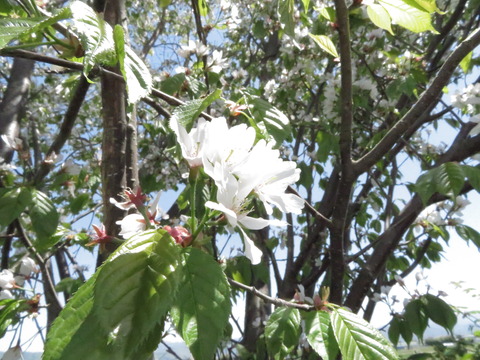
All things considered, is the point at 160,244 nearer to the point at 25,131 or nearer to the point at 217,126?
the point at 217,126

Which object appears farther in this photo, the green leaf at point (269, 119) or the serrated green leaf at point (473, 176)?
the serrated green leaf at point (473, 176)

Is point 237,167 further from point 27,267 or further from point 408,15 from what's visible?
point 27,267

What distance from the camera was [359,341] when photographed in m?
0.68

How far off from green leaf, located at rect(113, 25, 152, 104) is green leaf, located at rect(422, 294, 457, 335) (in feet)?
5.02

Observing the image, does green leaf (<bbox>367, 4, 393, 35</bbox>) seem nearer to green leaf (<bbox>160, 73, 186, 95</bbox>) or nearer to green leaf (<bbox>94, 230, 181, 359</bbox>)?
green leaf (<bbox>94, 230, 181, 359</bbox>)

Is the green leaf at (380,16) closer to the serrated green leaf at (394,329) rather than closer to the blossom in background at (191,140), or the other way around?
the blossom in background at (191,140)

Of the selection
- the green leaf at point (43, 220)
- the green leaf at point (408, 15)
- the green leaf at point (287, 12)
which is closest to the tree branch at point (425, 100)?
the green leaf at point (408, 15)

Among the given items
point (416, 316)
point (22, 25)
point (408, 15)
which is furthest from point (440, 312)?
point (22, 25)

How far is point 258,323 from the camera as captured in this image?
2523 millimetres

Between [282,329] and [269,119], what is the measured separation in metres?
0.44

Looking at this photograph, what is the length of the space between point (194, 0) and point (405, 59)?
47.7 inches

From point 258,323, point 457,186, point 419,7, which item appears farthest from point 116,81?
point 258,323

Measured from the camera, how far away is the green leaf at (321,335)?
0.78m

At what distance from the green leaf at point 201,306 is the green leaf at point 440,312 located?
4.72ft
